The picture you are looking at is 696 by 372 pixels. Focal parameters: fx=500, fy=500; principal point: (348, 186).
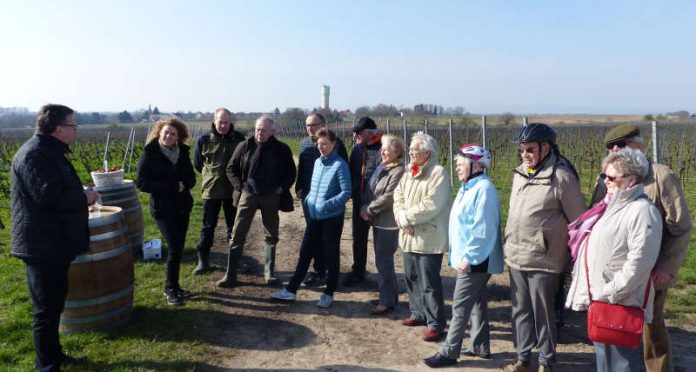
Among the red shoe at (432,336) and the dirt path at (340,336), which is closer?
the dirt path at (340,336)

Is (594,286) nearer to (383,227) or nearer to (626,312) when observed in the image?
(626,312)

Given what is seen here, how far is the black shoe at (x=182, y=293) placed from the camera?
15.3 ft

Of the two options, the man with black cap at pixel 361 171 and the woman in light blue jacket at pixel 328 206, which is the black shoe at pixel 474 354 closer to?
the woman in light blue jacket at pixel 328 206

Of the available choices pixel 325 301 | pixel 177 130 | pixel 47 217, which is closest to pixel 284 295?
pixel 325 301

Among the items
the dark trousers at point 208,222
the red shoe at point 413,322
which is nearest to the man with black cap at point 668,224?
the red shoe at point 413,322

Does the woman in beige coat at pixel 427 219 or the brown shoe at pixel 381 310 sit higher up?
the woman in beige coat at pixel 427 219

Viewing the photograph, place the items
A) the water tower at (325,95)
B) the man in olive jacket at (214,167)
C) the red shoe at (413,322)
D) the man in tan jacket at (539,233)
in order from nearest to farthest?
the man in tan jacket at (539,233), the red shoe at (413,322), the man in olive jacket at (214,167), the water tower at (325,95)

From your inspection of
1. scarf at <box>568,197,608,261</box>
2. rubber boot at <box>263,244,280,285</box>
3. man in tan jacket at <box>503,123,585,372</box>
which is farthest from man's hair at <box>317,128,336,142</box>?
scarf at <box>568,197,608,261</box>

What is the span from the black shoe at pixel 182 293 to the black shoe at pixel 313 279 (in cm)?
119

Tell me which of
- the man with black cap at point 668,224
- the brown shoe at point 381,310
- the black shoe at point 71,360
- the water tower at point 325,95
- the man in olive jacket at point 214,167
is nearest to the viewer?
the man with black cap at point 668,224

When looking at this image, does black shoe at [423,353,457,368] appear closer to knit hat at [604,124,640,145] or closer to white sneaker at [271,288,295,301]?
white sneaker at [271,288,295,301]

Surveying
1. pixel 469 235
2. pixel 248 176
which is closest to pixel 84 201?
pixel 248 176

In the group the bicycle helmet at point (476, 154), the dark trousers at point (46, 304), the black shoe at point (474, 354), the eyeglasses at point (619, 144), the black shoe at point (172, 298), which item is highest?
the eyeglasses at point (619, 144)

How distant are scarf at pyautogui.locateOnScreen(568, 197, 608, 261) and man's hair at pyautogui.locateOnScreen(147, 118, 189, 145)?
3.56 m
